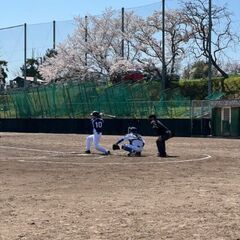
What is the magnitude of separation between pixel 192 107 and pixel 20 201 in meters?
34.9

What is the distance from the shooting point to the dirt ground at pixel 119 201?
7484mm

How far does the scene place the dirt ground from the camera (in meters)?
7.48

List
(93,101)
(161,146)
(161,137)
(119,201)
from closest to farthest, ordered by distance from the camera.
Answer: (119,201)
(161,146)
(161,137)
(93,101)

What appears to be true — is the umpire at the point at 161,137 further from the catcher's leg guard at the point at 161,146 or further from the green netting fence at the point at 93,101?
the green netting fence at the point at 93,101

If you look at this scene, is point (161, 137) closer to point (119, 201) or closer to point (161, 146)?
point (161, 146)

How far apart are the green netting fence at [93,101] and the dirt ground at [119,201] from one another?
29992mm

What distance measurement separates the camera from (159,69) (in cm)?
6919

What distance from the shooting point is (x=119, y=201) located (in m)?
9.99

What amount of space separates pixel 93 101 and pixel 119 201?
142 feet

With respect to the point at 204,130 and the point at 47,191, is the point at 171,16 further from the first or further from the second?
the point at 47,191

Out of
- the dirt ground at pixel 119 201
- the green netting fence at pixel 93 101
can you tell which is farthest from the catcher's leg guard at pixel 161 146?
the green netting fence at pixel 93 101

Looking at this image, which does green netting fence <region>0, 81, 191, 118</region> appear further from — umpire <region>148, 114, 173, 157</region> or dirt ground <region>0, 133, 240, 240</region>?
dirt ground <region>0, 133, 240, 240</region>

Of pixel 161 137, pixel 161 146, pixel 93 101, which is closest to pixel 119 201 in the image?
pixel 161 146

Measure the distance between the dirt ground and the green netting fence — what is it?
2999 cm
